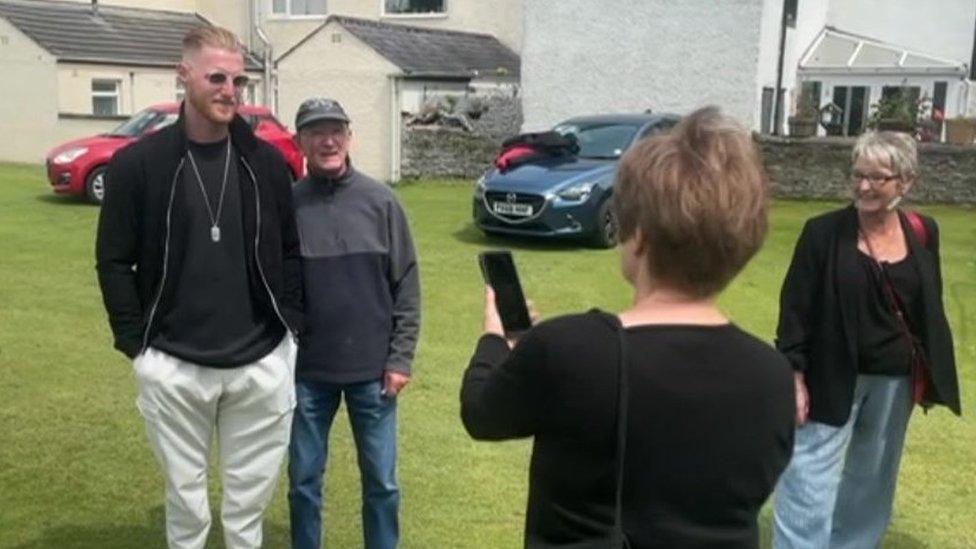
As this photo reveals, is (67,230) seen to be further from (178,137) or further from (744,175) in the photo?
(744,175)

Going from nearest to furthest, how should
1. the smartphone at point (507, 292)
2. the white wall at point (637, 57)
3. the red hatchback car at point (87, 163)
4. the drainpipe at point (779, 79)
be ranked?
the smartphone at point (507, 292), the red hatchback car at point (87, 163), the white wall at point (637, 57), the drainpipe at point (779, 79)

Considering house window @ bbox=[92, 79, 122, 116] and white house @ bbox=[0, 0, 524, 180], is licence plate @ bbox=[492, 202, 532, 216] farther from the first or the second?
house window @ bbox=[92, 79, 122, 116]

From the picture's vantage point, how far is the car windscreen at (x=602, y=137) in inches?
539

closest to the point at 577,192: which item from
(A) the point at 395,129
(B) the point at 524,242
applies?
(B) the point at 524,242

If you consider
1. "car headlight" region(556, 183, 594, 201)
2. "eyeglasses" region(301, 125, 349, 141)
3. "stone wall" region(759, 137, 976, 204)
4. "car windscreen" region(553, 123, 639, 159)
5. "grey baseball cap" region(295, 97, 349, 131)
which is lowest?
"stone wall" region(759, 137, 976, 204)

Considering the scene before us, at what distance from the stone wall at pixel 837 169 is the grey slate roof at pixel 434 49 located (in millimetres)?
8514

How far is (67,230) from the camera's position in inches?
535

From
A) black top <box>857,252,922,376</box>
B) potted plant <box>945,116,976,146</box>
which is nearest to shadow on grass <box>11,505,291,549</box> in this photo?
black top <box>857,252,922,376</box>

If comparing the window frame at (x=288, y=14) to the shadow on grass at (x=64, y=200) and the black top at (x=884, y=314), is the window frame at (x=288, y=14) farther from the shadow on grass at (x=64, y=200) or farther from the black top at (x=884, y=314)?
the black top at (x=884, y=314)

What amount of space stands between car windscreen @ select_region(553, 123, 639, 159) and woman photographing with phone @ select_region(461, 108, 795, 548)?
11688mm

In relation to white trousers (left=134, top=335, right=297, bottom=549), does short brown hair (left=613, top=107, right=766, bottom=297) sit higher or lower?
higher

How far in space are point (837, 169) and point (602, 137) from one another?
6302 millimetres

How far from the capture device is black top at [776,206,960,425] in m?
3.87

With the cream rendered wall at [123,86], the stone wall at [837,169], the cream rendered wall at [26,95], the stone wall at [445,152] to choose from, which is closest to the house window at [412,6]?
the cream rendered wall at [123,86]
